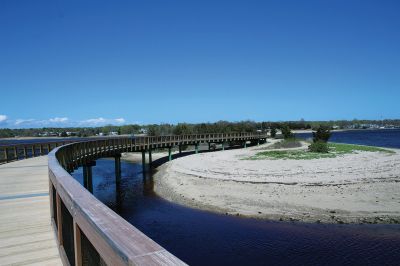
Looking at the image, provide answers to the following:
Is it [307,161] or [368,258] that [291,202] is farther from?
[307,161]

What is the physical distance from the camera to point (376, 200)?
21.2 meters

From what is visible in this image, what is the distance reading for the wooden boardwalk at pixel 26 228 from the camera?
4609mm

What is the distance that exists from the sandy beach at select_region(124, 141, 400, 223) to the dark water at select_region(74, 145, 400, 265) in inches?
56.8

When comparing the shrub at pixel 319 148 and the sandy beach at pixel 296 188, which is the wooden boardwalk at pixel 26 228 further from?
the shrub at pixel 319 148

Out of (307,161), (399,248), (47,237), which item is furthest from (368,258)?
(307,161)

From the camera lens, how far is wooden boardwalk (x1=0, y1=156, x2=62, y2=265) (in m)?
4.61

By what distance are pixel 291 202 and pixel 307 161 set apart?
50.8 feet

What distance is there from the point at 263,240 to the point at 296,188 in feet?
32.2

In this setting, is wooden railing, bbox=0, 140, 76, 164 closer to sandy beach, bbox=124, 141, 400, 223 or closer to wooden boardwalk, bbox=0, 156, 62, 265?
sandy beach, bbox=124, 141, 400, 223

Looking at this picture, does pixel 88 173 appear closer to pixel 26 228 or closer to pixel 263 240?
pixel 263 240

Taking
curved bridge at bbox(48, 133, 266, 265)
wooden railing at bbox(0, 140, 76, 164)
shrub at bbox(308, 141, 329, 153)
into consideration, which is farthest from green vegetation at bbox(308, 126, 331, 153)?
curved bridge at bbox(48, 133, 266, 265)

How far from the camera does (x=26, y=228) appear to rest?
5930 mm

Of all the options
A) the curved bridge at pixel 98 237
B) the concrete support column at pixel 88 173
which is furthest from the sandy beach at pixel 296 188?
the curved bridge at pixel 98 237

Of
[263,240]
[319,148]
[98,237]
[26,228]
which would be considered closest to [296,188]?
[263,240]
